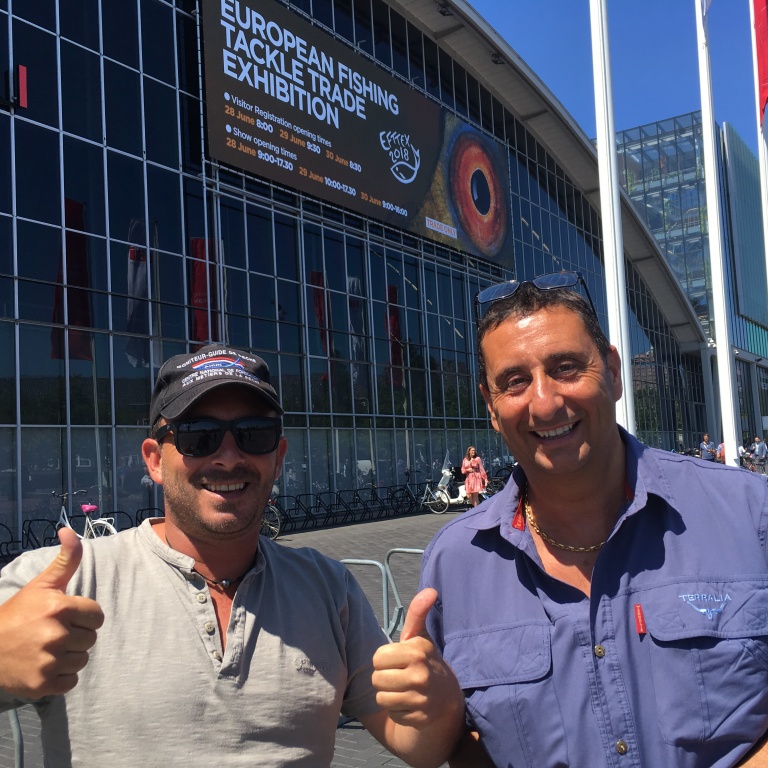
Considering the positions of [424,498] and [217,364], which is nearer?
[217,364]

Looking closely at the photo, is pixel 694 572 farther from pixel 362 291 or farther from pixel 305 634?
pixel 362 291

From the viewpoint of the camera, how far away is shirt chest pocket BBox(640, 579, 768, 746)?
74.7 inches

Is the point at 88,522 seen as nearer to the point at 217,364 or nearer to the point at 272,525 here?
the point at 272,525

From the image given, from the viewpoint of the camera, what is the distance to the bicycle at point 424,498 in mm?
25016

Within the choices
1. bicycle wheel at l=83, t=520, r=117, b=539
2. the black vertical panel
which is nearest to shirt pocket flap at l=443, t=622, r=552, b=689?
bicycle wheel at l=83, t=520, r=117, b=539

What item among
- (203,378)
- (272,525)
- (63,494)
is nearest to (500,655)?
(203,378)

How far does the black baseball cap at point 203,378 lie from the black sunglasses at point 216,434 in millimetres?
47

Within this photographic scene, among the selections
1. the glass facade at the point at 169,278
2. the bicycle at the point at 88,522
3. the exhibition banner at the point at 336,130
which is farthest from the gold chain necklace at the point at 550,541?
the exhibition banner at the point at 336,130

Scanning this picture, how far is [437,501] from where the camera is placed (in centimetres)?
2519

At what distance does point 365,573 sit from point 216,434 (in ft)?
21.4

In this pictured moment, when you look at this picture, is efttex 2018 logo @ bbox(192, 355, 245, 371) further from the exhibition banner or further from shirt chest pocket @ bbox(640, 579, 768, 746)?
the exhibition banner

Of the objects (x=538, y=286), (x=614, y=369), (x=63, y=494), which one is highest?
(x=538, y=286)

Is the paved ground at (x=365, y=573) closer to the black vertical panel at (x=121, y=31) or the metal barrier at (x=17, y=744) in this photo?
the metal barrier at (x=17, y=744)

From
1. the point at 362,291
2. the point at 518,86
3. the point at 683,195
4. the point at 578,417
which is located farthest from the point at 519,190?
the point at 578,417
